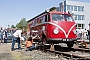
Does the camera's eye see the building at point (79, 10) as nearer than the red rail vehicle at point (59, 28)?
No

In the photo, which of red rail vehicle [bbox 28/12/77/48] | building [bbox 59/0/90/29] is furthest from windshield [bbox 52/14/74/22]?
building [bbox 59/0/90/29]

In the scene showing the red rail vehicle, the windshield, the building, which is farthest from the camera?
the building

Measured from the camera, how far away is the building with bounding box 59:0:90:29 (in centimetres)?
6525

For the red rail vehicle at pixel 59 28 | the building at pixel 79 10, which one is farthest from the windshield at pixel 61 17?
the building at pixel 79 10

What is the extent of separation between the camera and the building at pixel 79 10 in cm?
6525

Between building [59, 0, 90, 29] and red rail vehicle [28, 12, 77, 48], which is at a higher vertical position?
building [59, 0, 90, 29]

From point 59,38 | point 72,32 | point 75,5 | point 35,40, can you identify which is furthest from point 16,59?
point 75,5

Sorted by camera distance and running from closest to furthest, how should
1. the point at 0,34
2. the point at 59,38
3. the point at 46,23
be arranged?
the point at 59,38, the point at 46,23, the point at 0,34

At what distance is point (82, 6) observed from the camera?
224 feet

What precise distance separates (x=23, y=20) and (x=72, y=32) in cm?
8046

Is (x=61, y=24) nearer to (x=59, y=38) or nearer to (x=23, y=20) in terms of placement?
(x=59, y=38)

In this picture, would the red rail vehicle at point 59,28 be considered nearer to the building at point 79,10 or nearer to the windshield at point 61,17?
the windshield at point 61,17

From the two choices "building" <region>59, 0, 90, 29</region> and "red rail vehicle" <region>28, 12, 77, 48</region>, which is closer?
"red rail vehicle" <region>28, 12, 77, 48</region>

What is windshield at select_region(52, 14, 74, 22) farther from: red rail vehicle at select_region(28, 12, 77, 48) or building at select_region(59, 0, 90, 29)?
building at select_region(59, 0, 90, 29)
